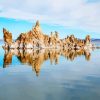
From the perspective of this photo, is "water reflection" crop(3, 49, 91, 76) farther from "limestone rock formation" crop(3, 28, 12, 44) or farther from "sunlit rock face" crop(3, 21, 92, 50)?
"sunlit rock face" crop(3, 21, 92, 50)

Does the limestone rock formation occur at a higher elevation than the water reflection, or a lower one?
higher

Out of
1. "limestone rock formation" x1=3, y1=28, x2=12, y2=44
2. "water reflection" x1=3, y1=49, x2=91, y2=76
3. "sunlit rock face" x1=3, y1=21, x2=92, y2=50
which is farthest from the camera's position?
"sunlit rock face" x1=3, y1=21, x2=92, y2=50

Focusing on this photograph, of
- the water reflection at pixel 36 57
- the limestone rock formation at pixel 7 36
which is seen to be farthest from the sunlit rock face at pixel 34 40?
the water reflection at pixel 36 57

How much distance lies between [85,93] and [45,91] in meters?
3.50

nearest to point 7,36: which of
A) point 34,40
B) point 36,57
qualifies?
point 34,40

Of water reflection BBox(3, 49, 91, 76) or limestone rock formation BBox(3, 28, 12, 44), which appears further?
limestone rock formation BBox(3, 28, 12, 44)

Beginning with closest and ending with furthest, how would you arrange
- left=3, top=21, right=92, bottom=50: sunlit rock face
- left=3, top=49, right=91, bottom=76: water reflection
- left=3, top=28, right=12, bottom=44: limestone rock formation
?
left=3, top=49, right=91, bottom=76: water reflection, left=3, top=28, right=12, bottom=44: limestone rock formation, left=3, top=21, right=92, bottom=50: sunlit rock face

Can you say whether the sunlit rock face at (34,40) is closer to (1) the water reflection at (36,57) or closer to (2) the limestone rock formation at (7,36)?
(2) the limestone rock formation at (7,36)

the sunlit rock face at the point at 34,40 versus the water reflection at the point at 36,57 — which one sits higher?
the sunlit rock face at the point at 34,40

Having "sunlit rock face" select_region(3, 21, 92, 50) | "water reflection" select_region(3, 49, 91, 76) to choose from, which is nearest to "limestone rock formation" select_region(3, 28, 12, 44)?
"sunlit rock face" select_region(3, 21, 92, 50)

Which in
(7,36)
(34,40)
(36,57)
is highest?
(7,36)

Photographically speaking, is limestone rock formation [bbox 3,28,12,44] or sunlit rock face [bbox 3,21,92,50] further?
sunlit rock face [bbox 3,21,92,50]

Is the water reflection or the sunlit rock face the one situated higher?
the sunlit rock face

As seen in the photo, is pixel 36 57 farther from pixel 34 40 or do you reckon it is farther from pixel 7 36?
pixel 34 40
